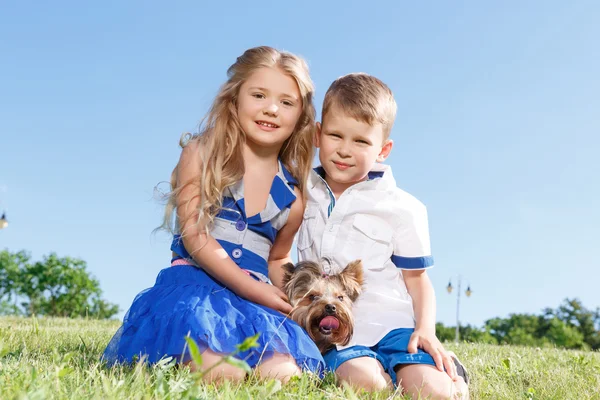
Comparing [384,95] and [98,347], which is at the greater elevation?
[384,95]

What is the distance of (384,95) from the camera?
5.19 m

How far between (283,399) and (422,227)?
2.47 m

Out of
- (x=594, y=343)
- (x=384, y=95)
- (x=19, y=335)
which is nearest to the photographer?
(x=384, y=95)

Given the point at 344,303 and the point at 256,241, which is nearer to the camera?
the point at 344,303

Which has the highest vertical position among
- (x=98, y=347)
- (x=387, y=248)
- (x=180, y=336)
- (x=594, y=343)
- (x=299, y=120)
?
(x=299, y=120)

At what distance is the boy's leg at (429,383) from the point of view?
438 cm

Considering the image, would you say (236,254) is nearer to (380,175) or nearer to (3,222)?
(380,175)

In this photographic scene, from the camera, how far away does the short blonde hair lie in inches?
197

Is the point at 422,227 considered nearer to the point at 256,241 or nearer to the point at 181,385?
the point at 256,241

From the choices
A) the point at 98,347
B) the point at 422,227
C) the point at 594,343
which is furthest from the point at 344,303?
Result: the point at 594,343

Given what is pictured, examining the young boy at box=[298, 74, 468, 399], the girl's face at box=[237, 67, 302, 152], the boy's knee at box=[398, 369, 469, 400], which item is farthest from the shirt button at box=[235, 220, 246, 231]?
the boy's knee at box=[398, 369, 469, 400]

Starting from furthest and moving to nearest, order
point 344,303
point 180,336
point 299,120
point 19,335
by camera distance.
→ point 19,335
point 299,120
point 344,303
point 180,336

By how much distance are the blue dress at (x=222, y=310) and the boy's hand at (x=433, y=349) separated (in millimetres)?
742

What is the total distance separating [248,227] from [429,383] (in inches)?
78.8
